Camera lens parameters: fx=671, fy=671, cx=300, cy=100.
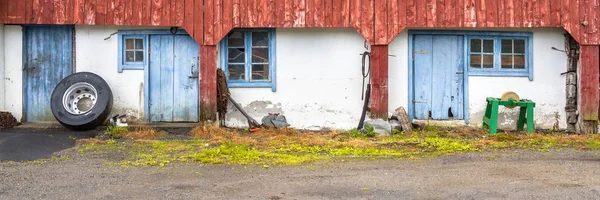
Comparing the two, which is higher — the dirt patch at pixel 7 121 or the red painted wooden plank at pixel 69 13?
the red painted wooden plank at pixel 69 13

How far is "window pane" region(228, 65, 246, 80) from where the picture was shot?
12875 millimetres

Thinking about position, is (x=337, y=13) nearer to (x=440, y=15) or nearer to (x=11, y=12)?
(x=440, y=15)

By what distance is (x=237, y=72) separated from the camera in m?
12.9

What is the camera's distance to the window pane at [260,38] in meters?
12.9

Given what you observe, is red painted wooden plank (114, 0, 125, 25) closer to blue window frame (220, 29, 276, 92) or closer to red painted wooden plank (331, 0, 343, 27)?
blue window frame (220, 29, 276, 92)

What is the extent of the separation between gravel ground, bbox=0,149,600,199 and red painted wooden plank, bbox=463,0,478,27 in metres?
3.97

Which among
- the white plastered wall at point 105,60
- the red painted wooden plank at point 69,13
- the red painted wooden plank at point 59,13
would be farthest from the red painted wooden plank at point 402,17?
the red painted wooden plank at point 59,13

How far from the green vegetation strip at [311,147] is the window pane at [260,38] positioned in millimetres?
2265

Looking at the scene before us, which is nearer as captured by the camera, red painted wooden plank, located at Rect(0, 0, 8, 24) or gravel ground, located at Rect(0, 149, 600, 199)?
gravel ground, located at Rect(0, 149, 600, 199)

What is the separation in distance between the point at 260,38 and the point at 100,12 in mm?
2989

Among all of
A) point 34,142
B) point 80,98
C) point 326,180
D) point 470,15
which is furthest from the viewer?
point 80,98

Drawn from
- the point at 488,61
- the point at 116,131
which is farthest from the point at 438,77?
the point at 116,131

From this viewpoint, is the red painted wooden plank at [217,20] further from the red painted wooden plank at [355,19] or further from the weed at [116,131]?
the red painted wooden plank at [355,19]

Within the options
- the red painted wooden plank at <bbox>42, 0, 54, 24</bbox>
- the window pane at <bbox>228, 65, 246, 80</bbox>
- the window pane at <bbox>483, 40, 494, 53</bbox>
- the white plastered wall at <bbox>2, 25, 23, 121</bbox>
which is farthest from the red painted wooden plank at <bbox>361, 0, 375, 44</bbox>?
the white plastered wall at <bbox>2, 25, 23, 121</bbox>
